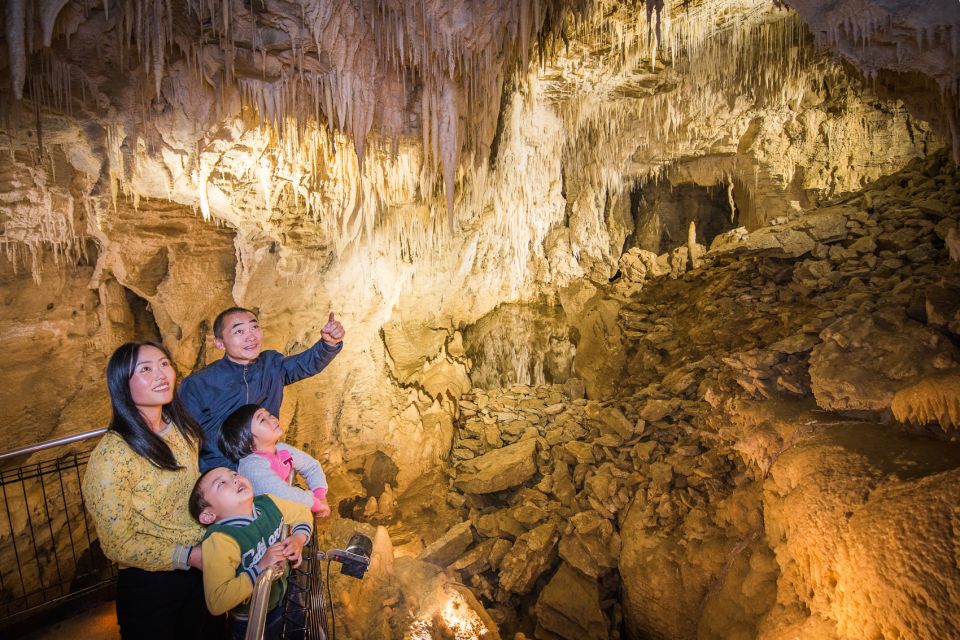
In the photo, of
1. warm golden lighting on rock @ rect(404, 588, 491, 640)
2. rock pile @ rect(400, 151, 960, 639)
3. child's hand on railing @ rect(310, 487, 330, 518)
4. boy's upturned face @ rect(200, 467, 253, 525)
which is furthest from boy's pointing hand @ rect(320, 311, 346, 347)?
rock pile @ rect(400, 151, 960, 639)

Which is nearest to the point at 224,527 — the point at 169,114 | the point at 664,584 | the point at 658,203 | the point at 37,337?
the point at 169,114

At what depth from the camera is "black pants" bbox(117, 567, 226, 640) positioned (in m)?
1.75

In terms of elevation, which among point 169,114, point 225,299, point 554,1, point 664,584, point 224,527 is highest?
point 554,1

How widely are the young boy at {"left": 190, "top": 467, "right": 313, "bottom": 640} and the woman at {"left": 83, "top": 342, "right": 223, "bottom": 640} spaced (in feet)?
0.33

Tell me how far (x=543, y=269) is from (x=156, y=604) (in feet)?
26.2

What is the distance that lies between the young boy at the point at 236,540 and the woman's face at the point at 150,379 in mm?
361

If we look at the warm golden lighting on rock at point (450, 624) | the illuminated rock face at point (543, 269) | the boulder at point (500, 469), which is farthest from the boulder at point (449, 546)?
the warm golden lighting on rock at point (450, 624)

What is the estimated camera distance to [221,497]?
1790 millimetres

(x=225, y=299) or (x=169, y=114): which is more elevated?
(x=169, y=114)

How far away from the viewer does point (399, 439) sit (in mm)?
7152

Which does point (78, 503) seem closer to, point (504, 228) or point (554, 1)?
point (504, 228)

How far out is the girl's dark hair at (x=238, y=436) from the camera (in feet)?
7.16

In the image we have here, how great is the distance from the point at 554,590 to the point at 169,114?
5.55 metres

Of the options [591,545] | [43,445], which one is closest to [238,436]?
[43,445]
